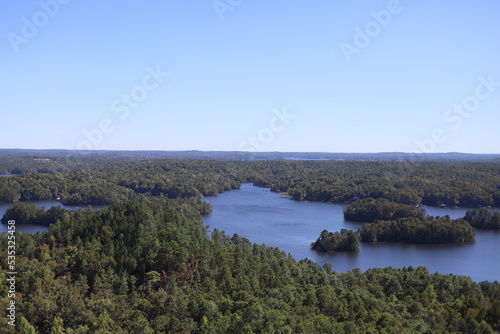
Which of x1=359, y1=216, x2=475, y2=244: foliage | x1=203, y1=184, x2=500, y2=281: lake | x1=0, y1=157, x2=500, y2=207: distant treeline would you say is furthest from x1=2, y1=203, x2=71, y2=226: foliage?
x1=359, y1=216, x2=475, y2=244: foliage

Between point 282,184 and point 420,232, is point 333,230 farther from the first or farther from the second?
point 282,184

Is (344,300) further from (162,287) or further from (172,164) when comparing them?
(172,164)

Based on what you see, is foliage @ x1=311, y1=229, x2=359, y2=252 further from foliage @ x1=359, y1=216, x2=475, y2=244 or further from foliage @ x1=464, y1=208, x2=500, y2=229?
foliage @ x1=464, y1=208, x2=500, y2=229

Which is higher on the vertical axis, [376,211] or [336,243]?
[376,211]

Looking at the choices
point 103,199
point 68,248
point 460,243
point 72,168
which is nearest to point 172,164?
point 72,168

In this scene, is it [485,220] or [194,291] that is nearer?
[194,291]

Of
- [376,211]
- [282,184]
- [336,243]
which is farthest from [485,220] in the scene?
[282,184]
